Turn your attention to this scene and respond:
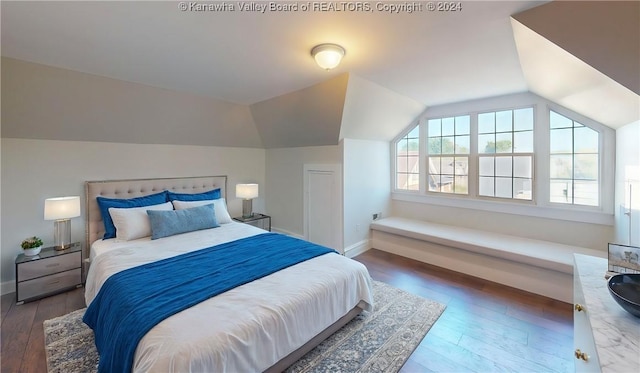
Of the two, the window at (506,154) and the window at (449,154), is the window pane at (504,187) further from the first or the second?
the window at (449,154)

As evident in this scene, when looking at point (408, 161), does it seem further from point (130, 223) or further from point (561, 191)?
point (130, 223)

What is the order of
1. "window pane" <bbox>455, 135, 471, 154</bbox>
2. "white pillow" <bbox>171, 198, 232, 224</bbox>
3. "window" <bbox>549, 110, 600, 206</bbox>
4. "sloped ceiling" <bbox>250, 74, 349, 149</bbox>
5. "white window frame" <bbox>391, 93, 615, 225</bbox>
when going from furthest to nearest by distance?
1. "window pane" <bbox>455, 135, 471, 154</bbox>
2. "white pillow" <bbox>171, 198, 232, 224</bbox>
3. "sloped ceiling" <bbox>250, 74, 349, 149</bbox>
4. "window" <bbox>549, 110, 600, 206</bbox>
5. "white window frame" <bbox>391, 93, 615, 225</bbox>

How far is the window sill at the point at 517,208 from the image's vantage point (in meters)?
2.96

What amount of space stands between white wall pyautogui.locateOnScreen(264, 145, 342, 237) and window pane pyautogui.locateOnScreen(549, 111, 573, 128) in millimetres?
2844

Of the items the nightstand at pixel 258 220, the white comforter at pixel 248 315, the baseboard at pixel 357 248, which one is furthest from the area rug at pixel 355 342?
the nightstand at pixel 258 220

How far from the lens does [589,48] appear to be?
1.53 m

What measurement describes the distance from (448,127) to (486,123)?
1.70ft

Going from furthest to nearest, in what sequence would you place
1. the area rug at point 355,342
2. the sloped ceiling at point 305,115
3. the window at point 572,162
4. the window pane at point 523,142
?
the window pane at point 523,142 < the sloped ceiling at point 305,115 < the window at point 572,162 < the area rug at point 355,342

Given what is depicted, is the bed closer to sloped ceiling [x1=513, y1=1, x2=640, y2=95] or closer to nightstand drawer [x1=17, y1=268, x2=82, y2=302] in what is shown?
nightstand drawer [x1=17, y1=268, x2=82, y2=302]

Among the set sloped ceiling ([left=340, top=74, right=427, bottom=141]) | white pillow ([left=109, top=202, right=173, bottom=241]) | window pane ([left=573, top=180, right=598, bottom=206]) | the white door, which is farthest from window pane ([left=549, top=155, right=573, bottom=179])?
white pillow ([left=109, top=202, right=173, bottom=241])

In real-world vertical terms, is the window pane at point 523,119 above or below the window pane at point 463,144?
above

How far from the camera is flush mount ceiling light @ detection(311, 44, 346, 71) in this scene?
2084 mm

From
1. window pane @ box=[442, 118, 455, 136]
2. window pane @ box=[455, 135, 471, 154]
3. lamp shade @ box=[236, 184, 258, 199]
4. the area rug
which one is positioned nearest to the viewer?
the area rug

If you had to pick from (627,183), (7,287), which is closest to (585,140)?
(627,183)
